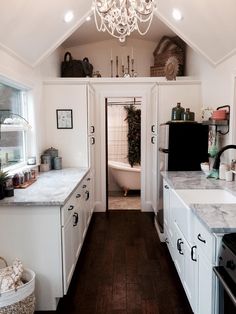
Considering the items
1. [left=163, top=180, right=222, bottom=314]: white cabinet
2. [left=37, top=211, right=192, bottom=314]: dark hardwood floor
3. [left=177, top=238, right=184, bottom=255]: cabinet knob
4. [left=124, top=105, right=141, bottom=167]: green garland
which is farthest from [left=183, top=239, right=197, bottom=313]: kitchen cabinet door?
[left=124, top=105, right=141, bottom=167]: green garland

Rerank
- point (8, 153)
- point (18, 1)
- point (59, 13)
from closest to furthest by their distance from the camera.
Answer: point (18, 1), point (59, 13), point (8, 153)

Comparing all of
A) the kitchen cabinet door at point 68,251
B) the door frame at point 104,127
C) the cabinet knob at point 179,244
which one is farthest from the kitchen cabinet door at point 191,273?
the door frame at point 104,127

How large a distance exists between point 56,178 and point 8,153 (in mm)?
607

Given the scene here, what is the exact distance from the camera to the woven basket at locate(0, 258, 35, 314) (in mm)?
1879

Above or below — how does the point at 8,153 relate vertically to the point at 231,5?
below

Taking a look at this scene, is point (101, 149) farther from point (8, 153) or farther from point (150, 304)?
point (150, 304)

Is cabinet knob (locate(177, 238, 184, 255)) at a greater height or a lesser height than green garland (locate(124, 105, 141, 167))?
lesser

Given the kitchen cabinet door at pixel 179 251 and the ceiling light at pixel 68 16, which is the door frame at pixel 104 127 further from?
the kitchen cabinet door at pixel 179 251

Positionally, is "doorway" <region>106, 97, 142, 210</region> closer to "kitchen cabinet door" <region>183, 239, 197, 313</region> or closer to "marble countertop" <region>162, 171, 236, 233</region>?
"marble countertop" <region>162, 171, 236, 233</region>

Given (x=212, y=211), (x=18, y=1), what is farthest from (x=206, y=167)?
(x=18, y=1)

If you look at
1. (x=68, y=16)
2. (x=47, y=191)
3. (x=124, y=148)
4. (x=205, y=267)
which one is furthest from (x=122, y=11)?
(x=124, y=148)

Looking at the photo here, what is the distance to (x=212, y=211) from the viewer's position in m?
1.92

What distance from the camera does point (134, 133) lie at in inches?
245

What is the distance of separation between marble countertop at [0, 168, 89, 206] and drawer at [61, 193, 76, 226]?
70 millimetres
